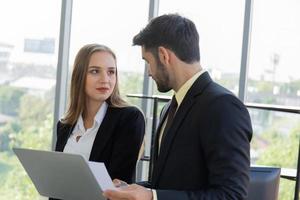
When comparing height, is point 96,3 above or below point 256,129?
above

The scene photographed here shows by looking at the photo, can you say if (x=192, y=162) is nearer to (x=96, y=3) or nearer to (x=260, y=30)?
(x=260, y=30)

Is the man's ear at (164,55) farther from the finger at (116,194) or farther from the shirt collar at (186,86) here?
the finger at (116,194)

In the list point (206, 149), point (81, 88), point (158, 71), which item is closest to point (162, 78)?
point (158, 71)

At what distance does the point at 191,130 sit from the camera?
5.10 feet

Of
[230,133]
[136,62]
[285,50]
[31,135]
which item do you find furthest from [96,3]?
[230,133]

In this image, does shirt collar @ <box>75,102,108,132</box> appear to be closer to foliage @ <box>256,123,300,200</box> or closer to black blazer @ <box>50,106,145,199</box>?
black blazer @ <box>50,106,145,199</box>

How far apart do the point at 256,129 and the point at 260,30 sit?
77cm

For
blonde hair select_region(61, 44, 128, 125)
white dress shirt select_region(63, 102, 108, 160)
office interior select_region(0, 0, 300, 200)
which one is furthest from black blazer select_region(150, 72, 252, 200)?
office interior select_region(0, 0, 300, 200)

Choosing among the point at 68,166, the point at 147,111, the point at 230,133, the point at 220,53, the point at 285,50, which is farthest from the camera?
the point at 147,111

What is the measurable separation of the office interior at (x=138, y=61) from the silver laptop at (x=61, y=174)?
149cm

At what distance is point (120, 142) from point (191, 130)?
75 cm

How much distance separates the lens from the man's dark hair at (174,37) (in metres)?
1.63

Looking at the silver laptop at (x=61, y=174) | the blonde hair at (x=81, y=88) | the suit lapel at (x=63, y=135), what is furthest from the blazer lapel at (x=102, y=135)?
the silver laptop at (x=61, y=174)

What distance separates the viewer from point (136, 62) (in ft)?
14.8
